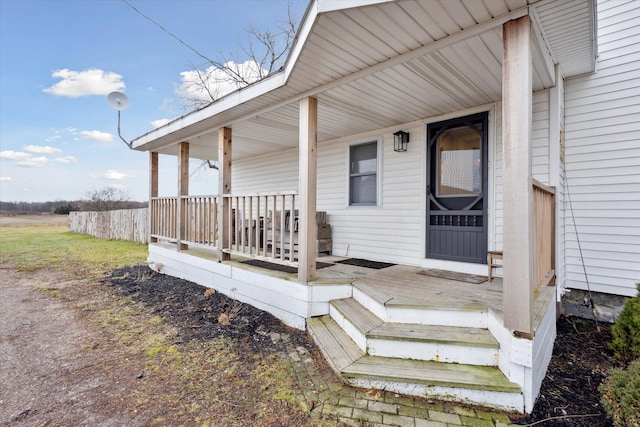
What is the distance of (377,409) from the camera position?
209 cm

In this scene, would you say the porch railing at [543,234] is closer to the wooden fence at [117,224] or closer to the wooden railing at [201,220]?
the wooden railing at [201,220]

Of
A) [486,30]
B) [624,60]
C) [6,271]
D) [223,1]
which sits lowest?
[6,271]

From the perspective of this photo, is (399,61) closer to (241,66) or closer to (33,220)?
(241,66)

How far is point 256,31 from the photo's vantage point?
12.2 m

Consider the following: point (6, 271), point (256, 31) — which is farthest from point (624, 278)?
point (256, 31)

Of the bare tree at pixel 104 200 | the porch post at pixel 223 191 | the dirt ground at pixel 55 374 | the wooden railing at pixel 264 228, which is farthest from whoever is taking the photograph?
the bare tree at pixel 104 200

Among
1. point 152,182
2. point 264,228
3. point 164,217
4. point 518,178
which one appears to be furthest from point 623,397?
point 152,182

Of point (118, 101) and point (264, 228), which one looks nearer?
point (264, 228)

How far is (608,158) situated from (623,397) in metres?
2.88

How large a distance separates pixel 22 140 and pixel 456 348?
27.0 meters

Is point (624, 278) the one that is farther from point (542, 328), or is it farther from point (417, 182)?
point (417, 182)

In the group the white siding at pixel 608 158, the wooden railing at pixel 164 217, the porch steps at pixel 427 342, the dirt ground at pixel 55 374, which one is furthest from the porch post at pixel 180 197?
the white siding at pixel 608 158

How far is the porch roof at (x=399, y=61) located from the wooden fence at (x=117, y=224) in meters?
9.01

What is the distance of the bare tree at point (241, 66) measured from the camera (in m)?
12.3
